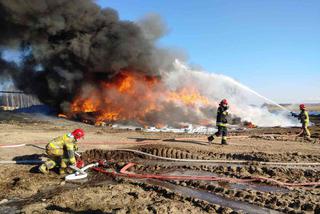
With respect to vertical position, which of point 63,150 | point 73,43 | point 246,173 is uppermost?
point 73,43

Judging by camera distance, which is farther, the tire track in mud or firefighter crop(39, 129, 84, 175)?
firefighter crop(39, 129, 84, 175)

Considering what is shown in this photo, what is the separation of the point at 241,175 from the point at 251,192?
154 centimetres

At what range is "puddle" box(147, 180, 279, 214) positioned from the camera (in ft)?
20.8

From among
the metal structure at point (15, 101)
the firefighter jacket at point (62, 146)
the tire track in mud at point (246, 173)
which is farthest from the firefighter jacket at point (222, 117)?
the metal structure at point (15, 101)

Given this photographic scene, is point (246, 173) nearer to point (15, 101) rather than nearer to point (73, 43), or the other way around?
point (73, 43)

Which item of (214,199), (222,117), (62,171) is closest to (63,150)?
(62,171)

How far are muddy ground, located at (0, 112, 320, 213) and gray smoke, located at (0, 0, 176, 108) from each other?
12.9 meters

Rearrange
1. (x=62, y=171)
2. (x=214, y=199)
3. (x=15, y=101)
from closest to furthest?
1. (x=214, y=199)
2. (x=62, y=171)
3. (x=15, y=101)

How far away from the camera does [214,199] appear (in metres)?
7.09

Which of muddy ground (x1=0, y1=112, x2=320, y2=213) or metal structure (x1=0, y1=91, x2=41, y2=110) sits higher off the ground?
metal structure (x1=0, y1=91, x2=41, y2=110)

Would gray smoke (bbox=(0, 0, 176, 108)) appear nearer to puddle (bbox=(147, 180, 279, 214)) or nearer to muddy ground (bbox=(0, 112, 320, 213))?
muddy ground (bbox=(0, 112, 320, 213))

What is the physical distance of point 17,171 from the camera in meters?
9.58

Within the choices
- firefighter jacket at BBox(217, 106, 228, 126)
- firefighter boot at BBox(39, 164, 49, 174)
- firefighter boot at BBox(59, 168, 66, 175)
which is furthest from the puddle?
firefighter jacket at BBox(217, 106, 228, 126)

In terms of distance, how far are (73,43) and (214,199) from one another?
2085 centimetres
